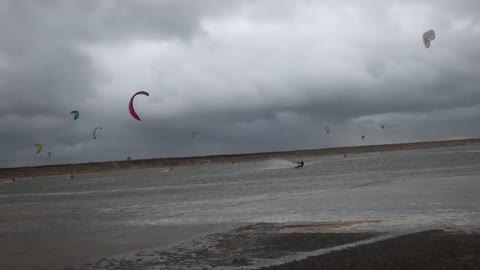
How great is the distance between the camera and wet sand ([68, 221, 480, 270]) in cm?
1059

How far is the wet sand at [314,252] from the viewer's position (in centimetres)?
1059

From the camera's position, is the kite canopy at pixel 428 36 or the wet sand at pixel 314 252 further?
the kite canopy at pixel 428 36

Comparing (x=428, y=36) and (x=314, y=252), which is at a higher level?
(x=428, y=36)

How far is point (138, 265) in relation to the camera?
42.2 feet

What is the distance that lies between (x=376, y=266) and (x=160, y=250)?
6.88 m

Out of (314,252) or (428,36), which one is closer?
(314,252)

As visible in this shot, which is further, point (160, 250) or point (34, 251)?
point (34, 251)

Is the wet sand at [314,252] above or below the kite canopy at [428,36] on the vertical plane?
below

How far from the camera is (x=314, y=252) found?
491 inches

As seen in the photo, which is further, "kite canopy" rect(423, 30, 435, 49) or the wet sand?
"kite canopy" rect(423, 30, 435, 49)

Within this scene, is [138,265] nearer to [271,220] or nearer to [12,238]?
[271,220]

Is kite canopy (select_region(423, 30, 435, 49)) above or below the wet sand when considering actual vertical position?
above

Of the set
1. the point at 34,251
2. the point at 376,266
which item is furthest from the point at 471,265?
the point at 34,251

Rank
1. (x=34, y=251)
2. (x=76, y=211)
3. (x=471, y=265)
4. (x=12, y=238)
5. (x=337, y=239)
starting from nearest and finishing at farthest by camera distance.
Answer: (x=471, y=265) < (x=337, y=239) < (x=34, y=251) < (x=12, y=238) < (x=76, y=211)
